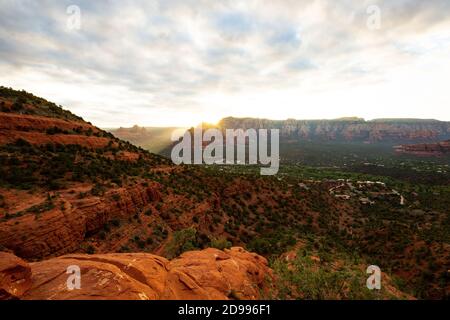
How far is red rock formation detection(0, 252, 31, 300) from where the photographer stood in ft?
24.4

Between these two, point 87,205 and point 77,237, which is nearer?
point 77,237

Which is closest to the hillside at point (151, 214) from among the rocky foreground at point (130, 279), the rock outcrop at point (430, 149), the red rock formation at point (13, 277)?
the rocky foreground at point (130, 279)

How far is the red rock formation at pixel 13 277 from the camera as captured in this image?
7439mm

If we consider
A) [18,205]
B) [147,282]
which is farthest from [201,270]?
[18,205]

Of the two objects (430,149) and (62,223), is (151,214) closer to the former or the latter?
(62,223)

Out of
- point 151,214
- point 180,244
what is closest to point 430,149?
point 151,214

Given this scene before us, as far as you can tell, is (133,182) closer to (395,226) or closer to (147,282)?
(147,282)

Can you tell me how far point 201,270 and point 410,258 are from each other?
29.2 m

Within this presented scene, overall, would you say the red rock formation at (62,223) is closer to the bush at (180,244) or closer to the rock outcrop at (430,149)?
the bush at (180,244)

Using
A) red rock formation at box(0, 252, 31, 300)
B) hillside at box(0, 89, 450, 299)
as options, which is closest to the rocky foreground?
red rock formation at box(0, 252, 31, 300)

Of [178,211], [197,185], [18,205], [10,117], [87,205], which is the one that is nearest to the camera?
[18,205]

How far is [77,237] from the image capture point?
61.4 feet

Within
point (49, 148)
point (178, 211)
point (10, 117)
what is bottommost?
point (178, 211)

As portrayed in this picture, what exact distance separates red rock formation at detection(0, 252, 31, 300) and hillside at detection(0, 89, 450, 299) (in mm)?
8363
